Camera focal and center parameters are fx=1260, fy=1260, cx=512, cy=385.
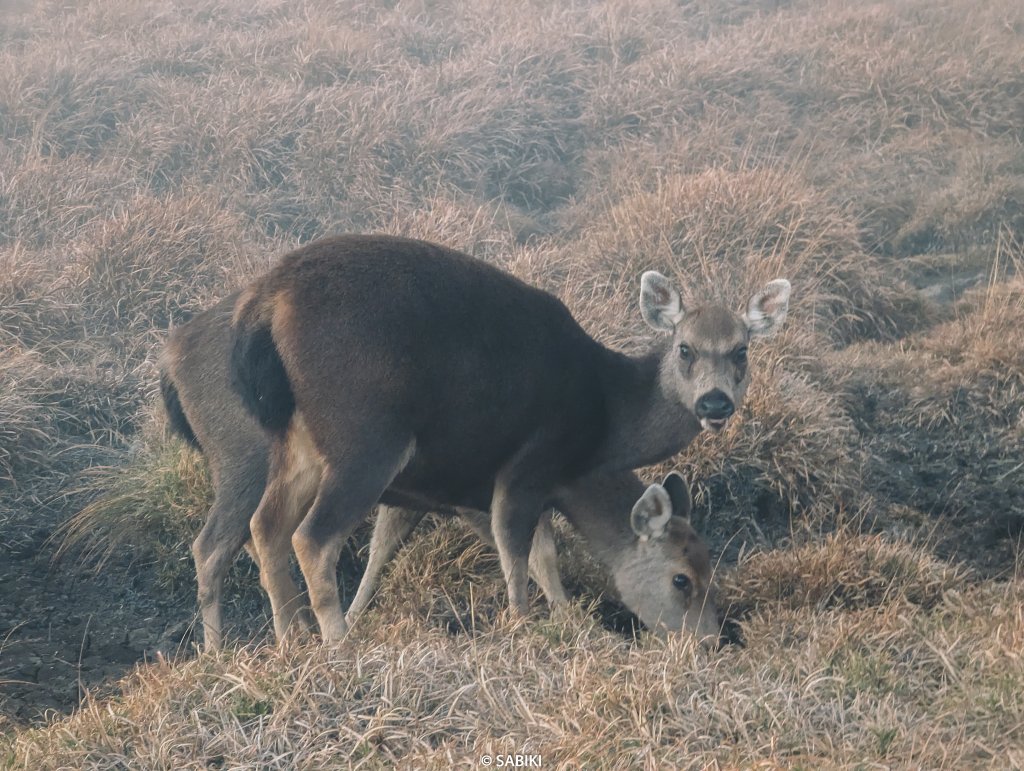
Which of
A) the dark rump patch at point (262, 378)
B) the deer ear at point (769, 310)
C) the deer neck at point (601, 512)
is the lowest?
the deer neck at point (601, 512)

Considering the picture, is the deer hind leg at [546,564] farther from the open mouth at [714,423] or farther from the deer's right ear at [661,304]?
the deer's right ear at [661,304]

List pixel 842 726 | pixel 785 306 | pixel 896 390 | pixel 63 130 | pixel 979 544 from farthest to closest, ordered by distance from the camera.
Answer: pixel 63 130, pixel 896 390, pixel 979 544, pixel 785 306, pixel 842 726

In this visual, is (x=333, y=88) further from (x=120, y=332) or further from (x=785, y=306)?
(x=785, y=306)

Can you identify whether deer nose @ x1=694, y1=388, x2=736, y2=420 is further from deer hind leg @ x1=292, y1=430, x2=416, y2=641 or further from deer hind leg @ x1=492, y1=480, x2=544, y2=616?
deer hind leg @ x1=292, y1=430, x2=416, y2=641

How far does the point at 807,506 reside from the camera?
7.05m

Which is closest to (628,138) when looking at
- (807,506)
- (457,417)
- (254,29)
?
(254,29)

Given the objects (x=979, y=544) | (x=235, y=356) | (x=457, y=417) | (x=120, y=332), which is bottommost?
(x=979, y=544)

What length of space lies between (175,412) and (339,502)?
4.40ft

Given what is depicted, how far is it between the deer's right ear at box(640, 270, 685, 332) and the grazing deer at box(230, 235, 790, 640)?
11mm

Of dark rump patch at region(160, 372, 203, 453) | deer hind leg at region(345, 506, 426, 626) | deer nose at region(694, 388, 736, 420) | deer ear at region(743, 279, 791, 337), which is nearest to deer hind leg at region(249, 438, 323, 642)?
deer hind leg at region(345, 506, 426, 626)

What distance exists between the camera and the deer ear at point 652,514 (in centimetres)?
596

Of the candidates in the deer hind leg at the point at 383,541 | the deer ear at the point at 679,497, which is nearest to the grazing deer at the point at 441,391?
the deer ear at the point at 679,497

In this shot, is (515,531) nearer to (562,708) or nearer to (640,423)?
(640,423)

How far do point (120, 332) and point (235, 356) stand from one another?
146 inches
